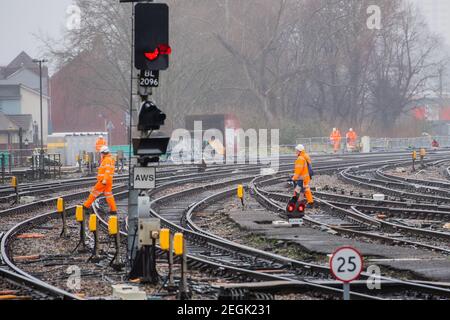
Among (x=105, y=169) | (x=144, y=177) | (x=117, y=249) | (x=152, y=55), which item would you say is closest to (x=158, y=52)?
(x=152, y=55)

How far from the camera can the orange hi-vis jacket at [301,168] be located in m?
21.7

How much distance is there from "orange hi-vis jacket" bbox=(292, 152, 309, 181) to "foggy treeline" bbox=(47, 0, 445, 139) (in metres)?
43.7

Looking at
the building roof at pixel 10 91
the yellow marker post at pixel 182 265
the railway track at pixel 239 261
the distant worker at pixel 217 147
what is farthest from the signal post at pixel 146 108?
the building roof at pixel 10 91

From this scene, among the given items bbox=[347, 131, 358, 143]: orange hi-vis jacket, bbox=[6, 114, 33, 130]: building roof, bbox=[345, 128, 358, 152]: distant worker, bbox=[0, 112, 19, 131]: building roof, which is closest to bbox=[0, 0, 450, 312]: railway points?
bbox=[345, 128, 358, 152]: distant worker

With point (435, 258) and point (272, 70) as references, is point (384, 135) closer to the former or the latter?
point (272, 70)

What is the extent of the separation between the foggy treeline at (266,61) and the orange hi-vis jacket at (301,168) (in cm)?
4372

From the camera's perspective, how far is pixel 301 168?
2169 centimetres

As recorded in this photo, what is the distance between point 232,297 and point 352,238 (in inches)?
347

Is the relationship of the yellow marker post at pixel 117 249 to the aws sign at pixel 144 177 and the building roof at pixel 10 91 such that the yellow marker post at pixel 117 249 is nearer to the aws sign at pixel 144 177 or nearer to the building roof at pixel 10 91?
the aws sign at pixel 144 177

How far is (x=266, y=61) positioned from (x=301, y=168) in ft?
184

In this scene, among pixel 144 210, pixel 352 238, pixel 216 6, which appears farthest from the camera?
pixel 216 6

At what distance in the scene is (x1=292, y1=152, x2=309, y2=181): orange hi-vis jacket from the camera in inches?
853

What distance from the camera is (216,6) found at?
71750 mm

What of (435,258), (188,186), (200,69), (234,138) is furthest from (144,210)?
(200,69)
